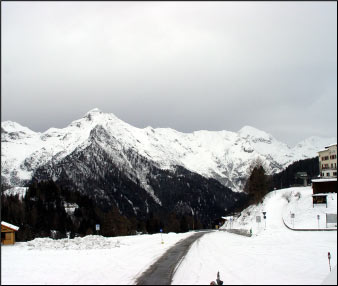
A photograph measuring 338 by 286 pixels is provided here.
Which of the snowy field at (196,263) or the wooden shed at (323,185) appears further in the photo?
the wooden shed at (323,185)

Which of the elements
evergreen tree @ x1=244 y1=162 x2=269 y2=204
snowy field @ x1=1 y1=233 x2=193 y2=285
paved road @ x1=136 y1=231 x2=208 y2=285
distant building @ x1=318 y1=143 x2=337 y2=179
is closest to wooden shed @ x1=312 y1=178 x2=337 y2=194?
distant building @ x1=318 y1=143 x2=337 y2=179

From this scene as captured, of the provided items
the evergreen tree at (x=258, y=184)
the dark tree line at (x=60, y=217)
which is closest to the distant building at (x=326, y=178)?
the evergreen tree at (x=258, y=184)

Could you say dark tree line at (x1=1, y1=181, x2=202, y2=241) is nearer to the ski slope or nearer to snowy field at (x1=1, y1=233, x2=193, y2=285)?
snowy field at (x1=1, y1=233, x2=193, y2=285)

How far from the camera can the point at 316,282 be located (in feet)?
87.4

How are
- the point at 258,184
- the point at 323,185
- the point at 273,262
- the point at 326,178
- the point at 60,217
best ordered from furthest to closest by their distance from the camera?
the point at 60,217 < the point at 258,184 < the point at 326,178 < the point at 323,185 < the point at 273,262

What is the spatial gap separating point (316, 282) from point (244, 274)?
570 cm

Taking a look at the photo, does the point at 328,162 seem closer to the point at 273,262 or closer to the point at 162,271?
the point at 273,262

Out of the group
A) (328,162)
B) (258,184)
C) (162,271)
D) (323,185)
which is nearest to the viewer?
(162,271)

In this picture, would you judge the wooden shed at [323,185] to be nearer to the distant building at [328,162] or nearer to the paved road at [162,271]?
the distant building at [328,162]

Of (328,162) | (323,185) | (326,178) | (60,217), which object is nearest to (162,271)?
(323,185)

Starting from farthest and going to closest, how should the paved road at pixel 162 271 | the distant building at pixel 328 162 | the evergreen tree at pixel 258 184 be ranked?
1. the evergreen tree at pixel 258 184
2. the distant building at pixel 328 162
3. the paved road at pixel 162 271

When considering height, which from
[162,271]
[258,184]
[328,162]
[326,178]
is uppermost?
[328,162]

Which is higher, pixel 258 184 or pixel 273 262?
pixel 258 184

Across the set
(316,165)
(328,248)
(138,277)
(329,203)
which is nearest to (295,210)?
(329,203)
